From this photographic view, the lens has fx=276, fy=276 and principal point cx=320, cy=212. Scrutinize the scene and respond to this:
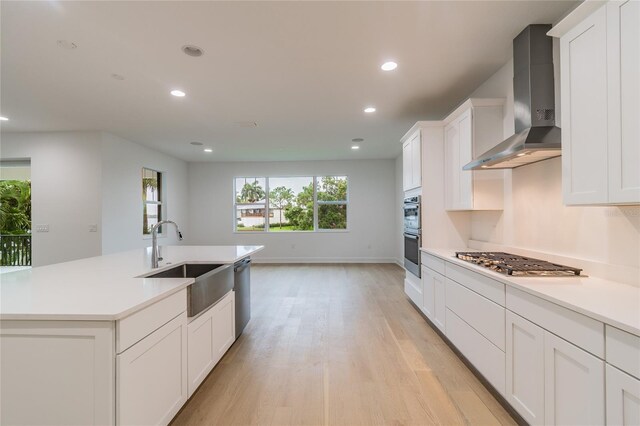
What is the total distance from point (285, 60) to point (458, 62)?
5.45ft

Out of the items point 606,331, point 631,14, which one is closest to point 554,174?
point 631,14

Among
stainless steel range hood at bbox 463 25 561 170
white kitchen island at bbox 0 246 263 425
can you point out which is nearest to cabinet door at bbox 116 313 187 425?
white kitchen island at bbox 0 246 263 425

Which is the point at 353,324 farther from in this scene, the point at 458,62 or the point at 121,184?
the point at 121,184

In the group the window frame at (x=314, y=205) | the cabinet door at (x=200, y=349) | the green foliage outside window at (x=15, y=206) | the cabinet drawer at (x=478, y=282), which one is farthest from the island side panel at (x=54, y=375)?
the window frame at (x=314, y=205)

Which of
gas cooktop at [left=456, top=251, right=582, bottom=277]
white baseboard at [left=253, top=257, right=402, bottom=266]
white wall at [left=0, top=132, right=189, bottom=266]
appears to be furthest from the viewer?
white baseboard at [left=253, top=257, right=402, bottom=266]

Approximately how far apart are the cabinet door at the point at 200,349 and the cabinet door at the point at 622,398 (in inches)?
86.2

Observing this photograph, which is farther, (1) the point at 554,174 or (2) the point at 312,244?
(2) the point at 312,244

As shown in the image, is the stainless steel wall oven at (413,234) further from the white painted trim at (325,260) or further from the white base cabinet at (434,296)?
the white painted trim at (325,260)

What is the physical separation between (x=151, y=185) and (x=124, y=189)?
1.04 m

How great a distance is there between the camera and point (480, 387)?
82.1 inches

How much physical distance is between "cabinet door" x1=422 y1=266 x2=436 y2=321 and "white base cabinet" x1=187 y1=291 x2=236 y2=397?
2155 millimetres

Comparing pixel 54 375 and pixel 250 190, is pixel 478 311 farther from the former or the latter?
pixel 250 190

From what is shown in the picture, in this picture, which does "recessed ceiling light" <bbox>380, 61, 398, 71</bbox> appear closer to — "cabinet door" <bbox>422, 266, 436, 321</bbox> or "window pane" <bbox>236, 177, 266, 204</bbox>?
"cabinet door" <bbox>422, 266, 436, 321</bbox>

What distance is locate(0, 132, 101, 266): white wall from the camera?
4.86m
